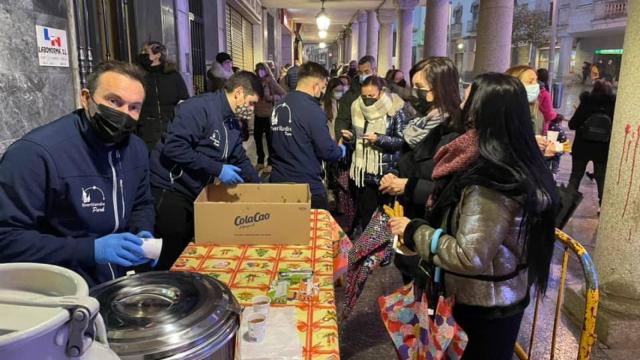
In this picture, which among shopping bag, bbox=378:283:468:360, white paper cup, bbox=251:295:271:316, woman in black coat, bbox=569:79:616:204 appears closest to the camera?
white paper cup, bbox=251:295:271:316

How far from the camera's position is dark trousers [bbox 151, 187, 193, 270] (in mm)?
3242

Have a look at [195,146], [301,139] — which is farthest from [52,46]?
[301,139]

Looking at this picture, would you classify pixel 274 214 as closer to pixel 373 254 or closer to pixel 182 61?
pixel 373 254

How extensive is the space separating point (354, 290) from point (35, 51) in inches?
107

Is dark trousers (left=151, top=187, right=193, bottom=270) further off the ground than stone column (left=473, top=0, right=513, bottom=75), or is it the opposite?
stone column (left=473, top=0, right=513, bottom=75)

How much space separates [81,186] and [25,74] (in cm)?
184

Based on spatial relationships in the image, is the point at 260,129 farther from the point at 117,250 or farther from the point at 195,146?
the point at 117,250

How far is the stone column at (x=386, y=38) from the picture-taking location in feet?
67.3

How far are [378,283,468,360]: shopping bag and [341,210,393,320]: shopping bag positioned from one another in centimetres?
77

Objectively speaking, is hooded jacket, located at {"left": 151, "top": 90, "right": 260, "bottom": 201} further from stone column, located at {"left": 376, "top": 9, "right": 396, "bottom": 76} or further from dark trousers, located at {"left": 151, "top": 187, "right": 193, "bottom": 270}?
stone column, located at {"left": 376, "top": 9, "right": 396, "bottom": 76}

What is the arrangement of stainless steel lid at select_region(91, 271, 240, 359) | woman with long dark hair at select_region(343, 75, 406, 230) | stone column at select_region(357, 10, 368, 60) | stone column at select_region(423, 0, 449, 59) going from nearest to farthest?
stainless steel lid at select_region(91, 271, 240, 359) < woman with long dark hair at select_region(343, 75, 406, 230) < stone column at select_region(423, 0, 449, 59) < stone column at select_region(357, 10, 368, 60)

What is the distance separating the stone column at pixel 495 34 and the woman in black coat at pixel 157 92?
4.87 m

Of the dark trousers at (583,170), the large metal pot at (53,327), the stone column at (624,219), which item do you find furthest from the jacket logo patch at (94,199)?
the dark trousers at (583,170)

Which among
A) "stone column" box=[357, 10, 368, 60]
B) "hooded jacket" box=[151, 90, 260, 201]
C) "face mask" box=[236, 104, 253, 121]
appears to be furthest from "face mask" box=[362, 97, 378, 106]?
"stone column" box=[357, 10, 368, 60]
